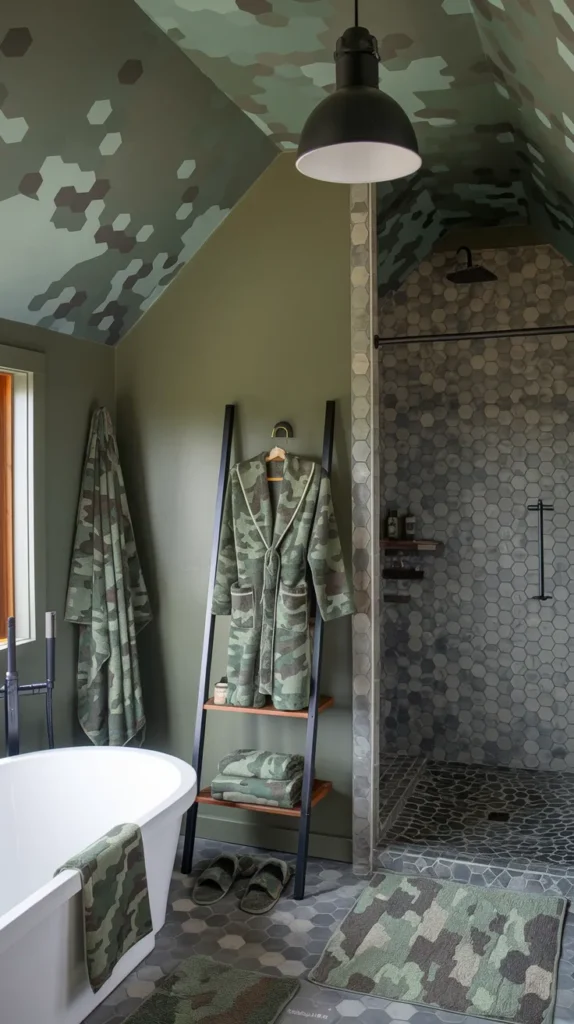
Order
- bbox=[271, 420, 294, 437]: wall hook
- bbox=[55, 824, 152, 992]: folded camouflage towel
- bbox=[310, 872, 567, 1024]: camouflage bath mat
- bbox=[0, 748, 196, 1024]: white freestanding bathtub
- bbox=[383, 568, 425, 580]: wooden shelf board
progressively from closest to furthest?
1. bbox=[55, 824, 152, 992]: folded camouflage towel
2. bbox=[0, 748, 196, 1024]: white freestanding bathtub
3. bbox=[310, 872, 567, 1024]: camouflage bath mat
4. bbox=[271, 420, 294, 437]: wall hook
5. bbox=[383, 568, 425, 580]: wooden shelf board

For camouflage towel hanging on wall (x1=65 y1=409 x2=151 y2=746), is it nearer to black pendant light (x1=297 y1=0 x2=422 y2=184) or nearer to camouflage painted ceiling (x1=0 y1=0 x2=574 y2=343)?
camouflage painted ceiling (x1=0 y1=0 x2=574 y2=343)

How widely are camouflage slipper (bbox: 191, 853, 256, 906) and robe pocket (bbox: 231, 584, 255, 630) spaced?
0.94 meters

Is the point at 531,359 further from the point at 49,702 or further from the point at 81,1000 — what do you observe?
the point at 81,1000

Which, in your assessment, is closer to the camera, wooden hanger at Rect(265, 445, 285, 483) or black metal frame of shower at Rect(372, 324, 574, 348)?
black metal frame of shower at Rect(372, 324, 574, 348)

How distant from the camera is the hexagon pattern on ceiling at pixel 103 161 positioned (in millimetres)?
2689

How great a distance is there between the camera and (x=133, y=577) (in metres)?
4.18

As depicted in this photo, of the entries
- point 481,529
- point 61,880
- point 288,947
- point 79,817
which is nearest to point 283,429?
point 481,529

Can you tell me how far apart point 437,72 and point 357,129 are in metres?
1.41

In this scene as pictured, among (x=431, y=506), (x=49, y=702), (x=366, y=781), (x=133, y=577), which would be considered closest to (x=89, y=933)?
(x=49, y=702)

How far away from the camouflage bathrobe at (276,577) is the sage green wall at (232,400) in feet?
0.64

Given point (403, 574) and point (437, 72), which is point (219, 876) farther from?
point (437, 72)

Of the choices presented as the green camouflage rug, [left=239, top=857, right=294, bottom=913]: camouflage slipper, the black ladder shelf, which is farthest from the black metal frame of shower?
the green camouflage rug

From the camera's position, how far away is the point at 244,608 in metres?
3.85

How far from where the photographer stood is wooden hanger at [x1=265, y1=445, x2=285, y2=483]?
12.8 ft
